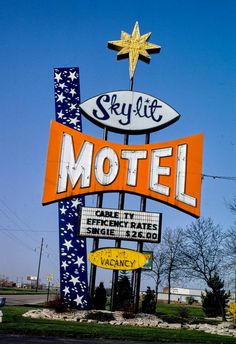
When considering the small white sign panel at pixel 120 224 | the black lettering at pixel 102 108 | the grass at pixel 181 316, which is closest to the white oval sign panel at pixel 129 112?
the black lettering at pixel 102 108

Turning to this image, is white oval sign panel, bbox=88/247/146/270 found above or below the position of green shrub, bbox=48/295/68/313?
above

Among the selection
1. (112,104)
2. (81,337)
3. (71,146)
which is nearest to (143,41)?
(112,104)

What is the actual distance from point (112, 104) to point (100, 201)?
5.31m

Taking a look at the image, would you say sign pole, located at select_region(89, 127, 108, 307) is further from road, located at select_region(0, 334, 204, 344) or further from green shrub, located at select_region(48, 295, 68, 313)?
road, located at select_region(0, 334, 204, 344)

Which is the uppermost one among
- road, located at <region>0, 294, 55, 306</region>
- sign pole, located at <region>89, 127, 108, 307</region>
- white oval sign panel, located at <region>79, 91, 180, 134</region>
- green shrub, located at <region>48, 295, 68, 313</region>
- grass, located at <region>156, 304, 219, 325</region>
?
white oval sign panel, located at <region>79, 91, 180, 134</region>

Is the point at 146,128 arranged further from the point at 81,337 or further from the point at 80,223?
the point at 81,337

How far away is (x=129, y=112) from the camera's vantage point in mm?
22938

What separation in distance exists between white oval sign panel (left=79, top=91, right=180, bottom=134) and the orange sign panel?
113 cm

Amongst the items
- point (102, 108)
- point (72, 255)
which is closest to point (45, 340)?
point (72, 255)

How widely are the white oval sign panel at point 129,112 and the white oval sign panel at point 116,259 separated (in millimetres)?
6417

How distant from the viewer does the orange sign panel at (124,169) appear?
2144cm

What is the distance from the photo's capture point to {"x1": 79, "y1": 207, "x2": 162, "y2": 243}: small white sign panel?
20.5 meters

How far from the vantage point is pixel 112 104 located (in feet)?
75.4

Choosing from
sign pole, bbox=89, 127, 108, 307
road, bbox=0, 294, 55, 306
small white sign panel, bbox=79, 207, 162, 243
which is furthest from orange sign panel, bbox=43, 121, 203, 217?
road, bbox=0, 294, 55, 306
